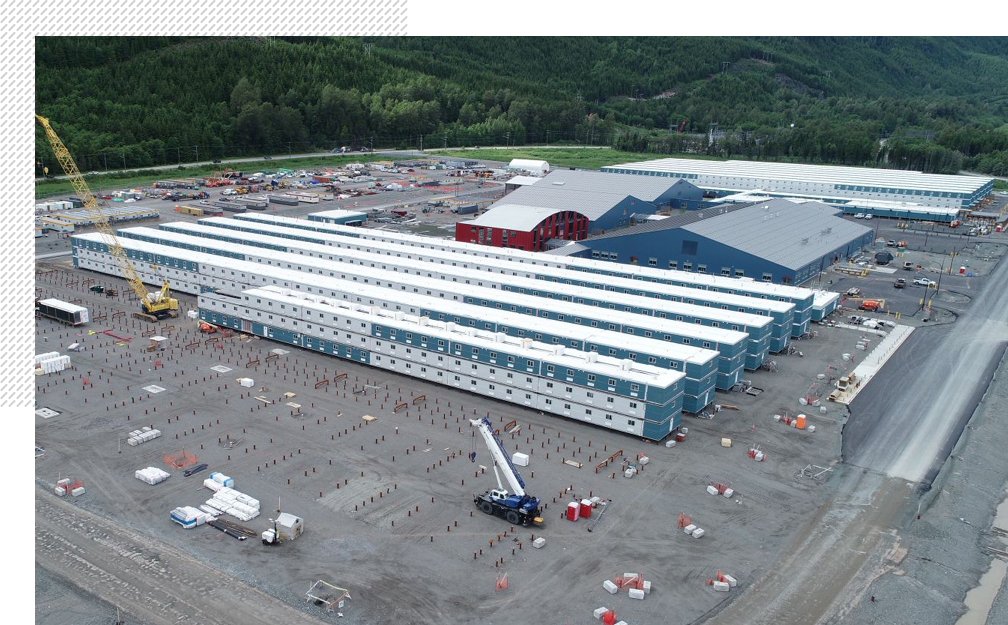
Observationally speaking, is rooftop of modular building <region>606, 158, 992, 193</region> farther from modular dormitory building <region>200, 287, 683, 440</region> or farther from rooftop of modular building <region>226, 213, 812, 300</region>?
modular dormitory building <region>200, 287, 683, 440</region>

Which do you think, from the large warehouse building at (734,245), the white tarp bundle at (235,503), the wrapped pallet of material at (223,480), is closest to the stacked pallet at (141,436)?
the wrapped pallet of material at (223,480)

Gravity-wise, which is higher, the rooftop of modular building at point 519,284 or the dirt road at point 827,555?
the rooftop of modular building at point 519,284

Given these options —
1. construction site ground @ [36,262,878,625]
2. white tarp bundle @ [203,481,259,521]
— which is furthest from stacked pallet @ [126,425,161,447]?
white tarp bundle @ [203,481,259,521]

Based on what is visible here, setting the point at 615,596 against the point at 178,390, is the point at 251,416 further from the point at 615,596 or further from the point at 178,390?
the point at 615,596

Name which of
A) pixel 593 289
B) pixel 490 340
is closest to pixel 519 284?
pixel 593 289

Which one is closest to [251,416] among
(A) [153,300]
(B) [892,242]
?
(A) [153,300]

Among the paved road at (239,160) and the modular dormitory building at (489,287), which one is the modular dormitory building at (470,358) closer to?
the modular dormitory building at (489,287)

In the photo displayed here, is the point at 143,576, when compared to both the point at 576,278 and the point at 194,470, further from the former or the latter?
the point at 576,278
